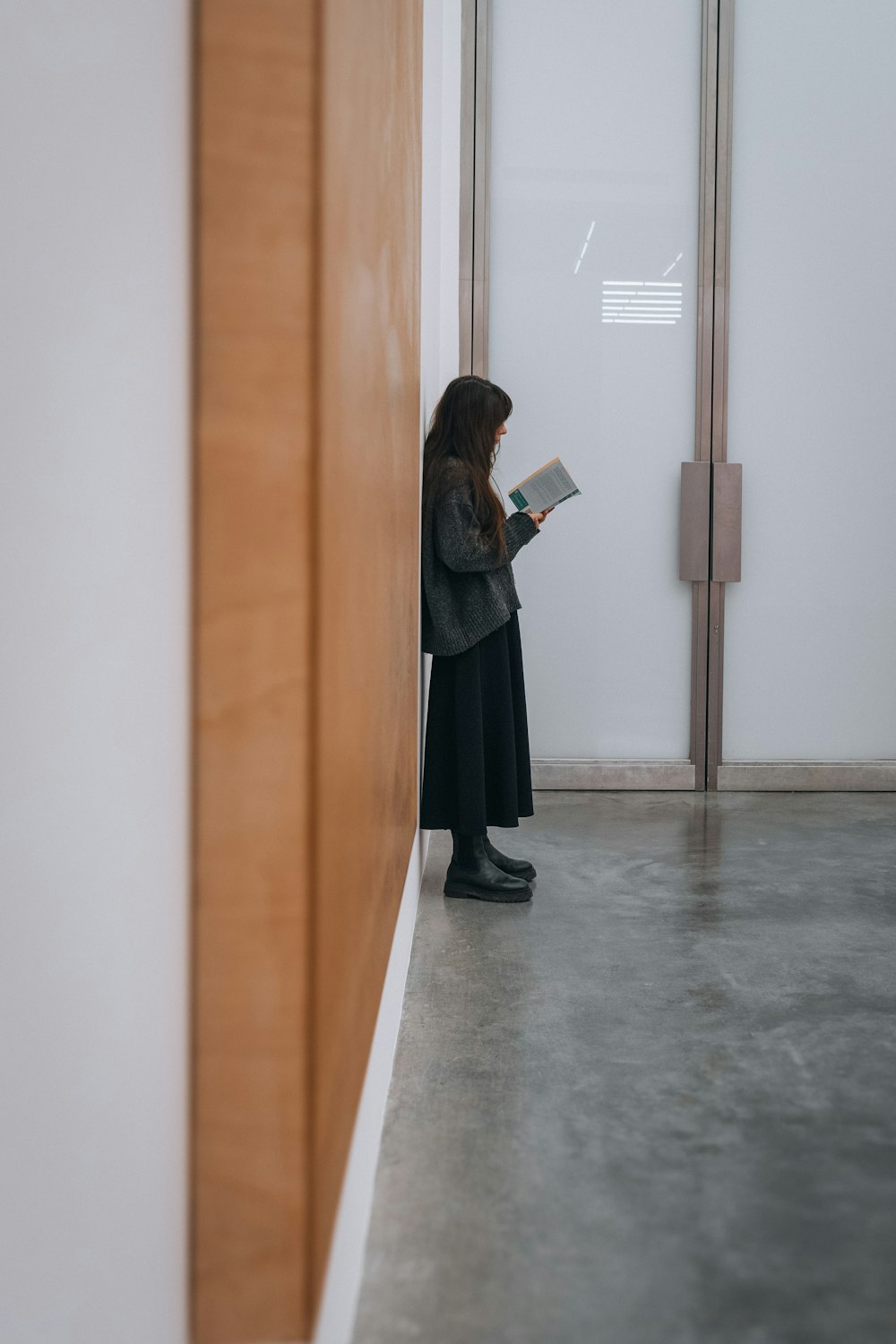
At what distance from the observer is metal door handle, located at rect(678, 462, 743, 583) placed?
4453mm

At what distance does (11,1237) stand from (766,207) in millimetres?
4678

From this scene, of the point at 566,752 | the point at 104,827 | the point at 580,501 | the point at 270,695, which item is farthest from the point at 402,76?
the point at 566,752

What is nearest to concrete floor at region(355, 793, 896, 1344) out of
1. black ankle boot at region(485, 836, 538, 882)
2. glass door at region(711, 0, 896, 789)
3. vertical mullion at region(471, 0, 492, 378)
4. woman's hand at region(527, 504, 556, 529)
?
black ankle boot at region(485, 836, 538, 882)

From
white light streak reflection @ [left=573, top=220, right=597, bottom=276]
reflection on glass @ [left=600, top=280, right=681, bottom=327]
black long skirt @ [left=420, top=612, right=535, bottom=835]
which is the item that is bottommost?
black long skirt @ [left=420, top=612, right=535, bottom=835]

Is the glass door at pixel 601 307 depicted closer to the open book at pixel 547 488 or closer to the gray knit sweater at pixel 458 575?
the open book at pixel 547 488

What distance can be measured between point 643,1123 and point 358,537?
0.98m

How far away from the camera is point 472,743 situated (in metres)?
2.76

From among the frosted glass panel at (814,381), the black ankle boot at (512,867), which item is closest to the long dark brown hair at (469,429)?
the black ankle boot at (512,867)

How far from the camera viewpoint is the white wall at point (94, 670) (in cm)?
57

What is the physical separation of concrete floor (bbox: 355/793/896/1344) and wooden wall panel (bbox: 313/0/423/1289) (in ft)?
0.80

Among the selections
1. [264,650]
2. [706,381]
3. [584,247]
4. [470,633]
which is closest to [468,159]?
[584,247]

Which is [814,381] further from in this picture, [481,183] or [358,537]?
[358,537]

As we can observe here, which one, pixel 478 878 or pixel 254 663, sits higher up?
pixel 254 663

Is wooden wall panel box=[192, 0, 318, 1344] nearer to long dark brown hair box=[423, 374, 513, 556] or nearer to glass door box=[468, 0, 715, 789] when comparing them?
long dark brown hair box=[423, 374, 513, 556]
